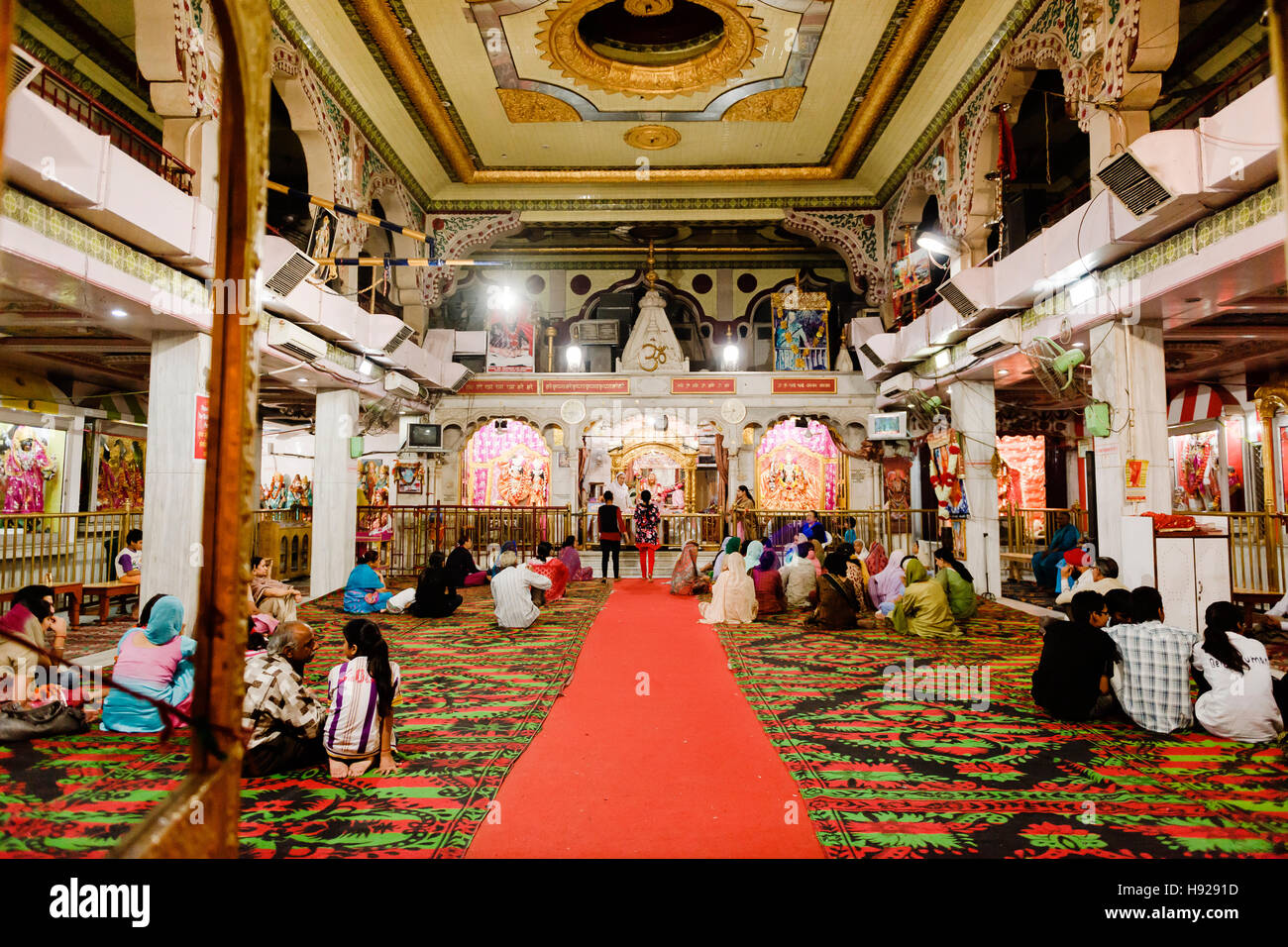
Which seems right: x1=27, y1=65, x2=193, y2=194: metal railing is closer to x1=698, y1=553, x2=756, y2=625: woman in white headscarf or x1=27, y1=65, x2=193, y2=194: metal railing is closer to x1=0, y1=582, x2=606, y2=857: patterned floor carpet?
x1=0, y1=582, x2=606, y2=857: patterned floor carpet

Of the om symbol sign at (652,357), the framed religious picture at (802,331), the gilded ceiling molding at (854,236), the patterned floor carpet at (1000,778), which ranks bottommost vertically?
the patterned floor carpet at (1000,778)

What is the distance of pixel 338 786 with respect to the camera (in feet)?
10.1

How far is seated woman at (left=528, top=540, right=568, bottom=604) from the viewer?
811cm

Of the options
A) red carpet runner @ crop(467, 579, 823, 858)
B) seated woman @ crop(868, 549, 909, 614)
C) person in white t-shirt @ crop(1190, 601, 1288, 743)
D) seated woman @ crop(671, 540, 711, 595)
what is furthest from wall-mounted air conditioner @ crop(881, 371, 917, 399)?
person in white t-shirt @ crop(1190, 601, 1288, 743)

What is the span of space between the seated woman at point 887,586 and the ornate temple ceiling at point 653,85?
663 cm

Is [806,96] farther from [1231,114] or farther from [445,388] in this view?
[445,388]

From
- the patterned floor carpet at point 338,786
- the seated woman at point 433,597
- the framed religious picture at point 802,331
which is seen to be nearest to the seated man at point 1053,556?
the framed religious picture at point 802,331

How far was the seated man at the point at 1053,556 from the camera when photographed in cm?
916

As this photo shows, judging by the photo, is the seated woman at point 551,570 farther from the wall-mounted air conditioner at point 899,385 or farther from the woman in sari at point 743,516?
the wall-mounted air conditioner at point 899,385

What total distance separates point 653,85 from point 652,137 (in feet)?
5.13

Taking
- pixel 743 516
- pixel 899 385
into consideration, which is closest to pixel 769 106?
pixel 899 385

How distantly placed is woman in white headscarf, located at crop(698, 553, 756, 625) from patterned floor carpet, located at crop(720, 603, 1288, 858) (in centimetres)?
198

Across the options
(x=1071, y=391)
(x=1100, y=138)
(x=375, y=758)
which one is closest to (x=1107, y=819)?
(x=375, y=758)

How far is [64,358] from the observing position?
9.35 m
